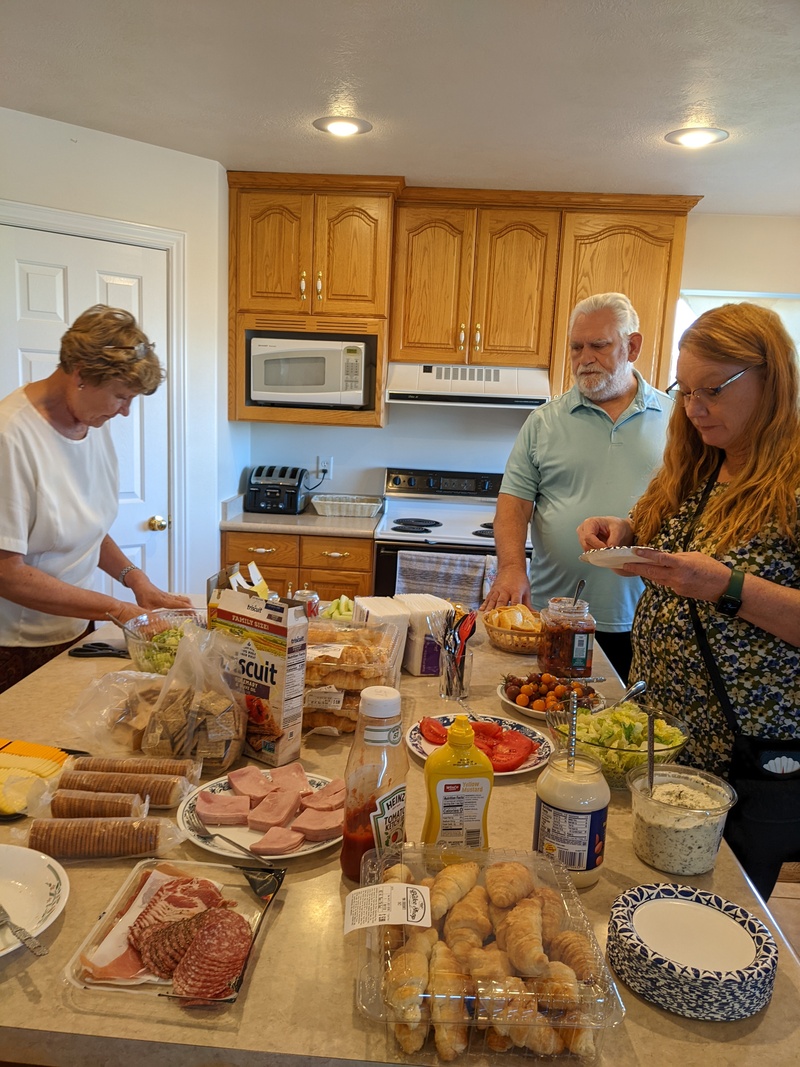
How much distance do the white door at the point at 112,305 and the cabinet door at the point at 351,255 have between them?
78 cm

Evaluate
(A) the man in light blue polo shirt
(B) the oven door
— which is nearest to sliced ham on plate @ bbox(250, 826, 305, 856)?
(A) the man in light blue polo shirt

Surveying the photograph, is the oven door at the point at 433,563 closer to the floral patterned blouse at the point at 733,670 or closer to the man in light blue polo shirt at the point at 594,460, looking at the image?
the man in light blue polo shirt at the point at 594,460

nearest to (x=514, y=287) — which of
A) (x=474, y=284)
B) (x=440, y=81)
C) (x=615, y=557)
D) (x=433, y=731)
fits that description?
(x=474, y=284)

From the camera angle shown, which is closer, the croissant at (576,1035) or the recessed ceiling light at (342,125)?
the croissant at (576,1035)

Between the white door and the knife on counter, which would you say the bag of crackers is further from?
the white door

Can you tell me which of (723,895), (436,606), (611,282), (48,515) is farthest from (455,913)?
(611,282)

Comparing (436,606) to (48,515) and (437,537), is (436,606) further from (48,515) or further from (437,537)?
(437,537)

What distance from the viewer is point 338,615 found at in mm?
1885

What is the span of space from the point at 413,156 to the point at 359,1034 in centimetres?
339

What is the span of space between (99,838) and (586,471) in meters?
1.88

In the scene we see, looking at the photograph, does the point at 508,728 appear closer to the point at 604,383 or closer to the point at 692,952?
the point at 692,952

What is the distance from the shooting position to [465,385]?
3990 mm

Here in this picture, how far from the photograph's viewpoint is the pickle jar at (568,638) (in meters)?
1.63

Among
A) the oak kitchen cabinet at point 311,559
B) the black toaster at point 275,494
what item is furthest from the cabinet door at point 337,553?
the black toaster at point 275,494
